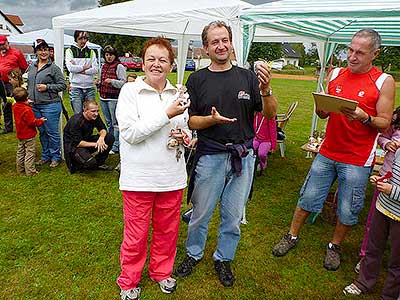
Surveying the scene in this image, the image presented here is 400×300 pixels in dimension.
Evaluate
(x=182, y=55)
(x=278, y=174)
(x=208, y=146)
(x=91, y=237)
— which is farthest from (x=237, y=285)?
(x=182, y=55)

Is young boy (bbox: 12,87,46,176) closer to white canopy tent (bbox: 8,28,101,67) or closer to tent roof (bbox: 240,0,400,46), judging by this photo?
tent roof (bbox: 240,0,400,46)

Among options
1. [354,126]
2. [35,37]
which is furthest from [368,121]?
[35,37]

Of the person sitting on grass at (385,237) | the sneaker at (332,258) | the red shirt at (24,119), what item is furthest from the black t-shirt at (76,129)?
the person sitting on grass at (385,237)

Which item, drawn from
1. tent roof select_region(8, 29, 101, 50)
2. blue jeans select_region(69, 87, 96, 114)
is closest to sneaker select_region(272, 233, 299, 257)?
blue jeans select_region(69, 87, 96, 114)

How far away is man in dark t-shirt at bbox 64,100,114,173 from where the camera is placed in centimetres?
483

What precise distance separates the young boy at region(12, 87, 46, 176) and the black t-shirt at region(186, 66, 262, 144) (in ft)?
10.2

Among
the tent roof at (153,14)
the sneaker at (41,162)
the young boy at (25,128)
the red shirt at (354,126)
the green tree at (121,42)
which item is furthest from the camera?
the green tree at (121,42)

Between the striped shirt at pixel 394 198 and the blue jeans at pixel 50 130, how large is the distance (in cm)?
439

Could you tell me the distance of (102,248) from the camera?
10.3ft

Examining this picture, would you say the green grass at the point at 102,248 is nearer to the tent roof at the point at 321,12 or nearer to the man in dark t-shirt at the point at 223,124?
the man in dark t-shirt at the point at 223,124

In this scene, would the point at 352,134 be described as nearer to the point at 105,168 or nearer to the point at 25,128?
the point at 105,168

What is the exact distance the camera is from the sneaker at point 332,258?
3.04 meters

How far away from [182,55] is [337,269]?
657 cm

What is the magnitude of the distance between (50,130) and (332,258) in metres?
4.16
